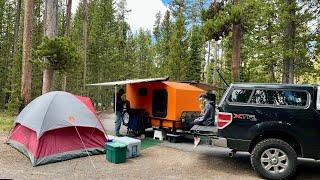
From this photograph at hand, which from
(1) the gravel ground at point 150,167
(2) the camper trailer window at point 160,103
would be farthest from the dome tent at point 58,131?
(2) the camper trailer window at point 160,103

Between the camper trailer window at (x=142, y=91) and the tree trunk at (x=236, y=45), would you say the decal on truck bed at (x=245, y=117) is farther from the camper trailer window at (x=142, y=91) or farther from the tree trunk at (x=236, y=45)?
the tree trunk at (x=236, y=45)

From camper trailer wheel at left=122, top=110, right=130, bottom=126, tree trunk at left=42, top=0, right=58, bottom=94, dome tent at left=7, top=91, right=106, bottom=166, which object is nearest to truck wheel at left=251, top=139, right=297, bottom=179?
dome tent at left=7, top=91, right=106, bottom=166

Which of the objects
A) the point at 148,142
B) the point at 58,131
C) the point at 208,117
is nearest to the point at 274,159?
the point at 208,117

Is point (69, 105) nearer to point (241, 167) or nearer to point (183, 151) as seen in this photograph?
point (183, 151)

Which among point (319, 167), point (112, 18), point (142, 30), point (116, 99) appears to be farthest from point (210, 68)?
point (319, 167)

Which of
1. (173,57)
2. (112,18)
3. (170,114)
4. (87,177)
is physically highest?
(112,18)

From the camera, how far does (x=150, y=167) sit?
29.0ft

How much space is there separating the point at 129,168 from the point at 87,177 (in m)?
1.22

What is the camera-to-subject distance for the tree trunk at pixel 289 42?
60.3 ft

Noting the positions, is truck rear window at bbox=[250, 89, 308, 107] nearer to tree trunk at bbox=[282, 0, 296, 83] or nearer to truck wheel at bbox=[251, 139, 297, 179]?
truck wheel at bbox=[251, 139, 297, 179]

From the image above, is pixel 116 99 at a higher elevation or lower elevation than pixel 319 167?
higher

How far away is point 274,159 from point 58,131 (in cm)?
537

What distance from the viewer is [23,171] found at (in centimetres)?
811

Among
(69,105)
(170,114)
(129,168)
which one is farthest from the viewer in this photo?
(170,114)
